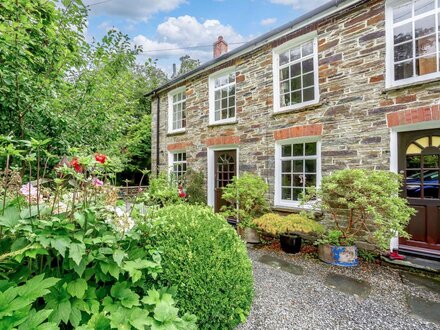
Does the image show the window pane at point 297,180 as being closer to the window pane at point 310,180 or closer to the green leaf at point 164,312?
the window pane at point 310,180

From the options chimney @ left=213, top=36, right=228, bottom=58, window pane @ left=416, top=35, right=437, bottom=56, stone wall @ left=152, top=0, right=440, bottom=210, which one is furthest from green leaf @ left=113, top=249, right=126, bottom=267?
chimney @ left=213, top=36, right=228, bottom=58

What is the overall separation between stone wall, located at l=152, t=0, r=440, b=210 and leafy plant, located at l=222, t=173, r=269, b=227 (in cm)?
37

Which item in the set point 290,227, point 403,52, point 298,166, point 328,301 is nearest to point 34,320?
point 328,301

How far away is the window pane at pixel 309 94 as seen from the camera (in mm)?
5864

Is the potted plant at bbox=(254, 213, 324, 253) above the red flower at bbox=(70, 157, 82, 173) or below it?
below

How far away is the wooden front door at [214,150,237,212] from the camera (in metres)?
7.68

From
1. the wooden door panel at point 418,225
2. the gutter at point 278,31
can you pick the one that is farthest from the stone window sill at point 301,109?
the wooden door panel at point 418,225

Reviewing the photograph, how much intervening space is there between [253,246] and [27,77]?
16.8 feet

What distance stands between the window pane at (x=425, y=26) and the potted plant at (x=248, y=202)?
4.28 meters

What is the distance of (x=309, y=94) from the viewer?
5941mm

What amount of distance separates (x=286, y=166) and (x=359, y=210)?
206 cm

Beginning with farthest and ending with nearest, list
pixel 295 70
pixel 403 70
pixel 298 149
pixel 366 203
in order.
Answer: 1. pixel 295 70
2. pixel 298 149
3. pixel 403 70
4. pixel 366 203

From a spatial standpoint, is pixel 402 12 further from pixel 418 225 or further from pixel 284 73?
pixel 418 225

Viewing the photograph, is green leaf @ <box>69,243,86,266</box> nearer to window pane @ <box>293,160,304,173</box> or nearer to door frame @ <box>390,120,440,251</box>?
door frame @ <box>390,120,440,251</box>
